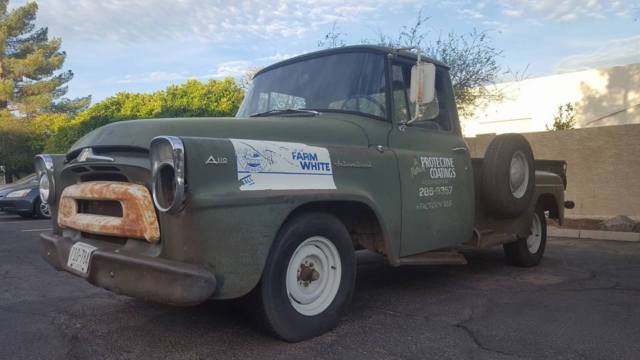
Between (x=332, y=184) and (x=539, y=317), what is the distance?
201 cm

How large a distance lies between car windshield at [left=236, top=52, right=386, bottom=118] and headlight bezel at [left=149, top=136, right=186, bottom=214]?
1.69m

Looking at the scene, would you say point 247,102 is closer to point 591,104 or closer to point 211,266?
point 211,266

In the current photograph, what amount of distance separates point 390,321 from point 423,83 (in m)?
1.89

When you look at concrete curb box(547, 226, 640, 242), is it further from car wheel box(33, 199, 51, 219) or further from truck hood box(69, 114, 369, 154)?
car wheel box(33, 199, 51, 219)

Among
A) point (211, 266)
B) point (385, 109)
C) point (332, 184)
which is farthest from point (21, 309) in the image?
point (385, 109)

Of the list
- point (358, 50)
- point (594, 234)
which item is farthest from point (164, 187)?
point (594, 234)

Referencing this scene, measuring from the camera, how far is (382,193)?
4156 mm

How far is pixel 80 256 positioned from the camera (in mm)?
3455

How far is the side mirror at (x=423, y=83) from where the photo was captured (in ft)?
14.3

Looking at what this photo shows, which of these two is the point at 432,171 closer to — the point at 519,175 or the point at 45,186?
the point at 519,175

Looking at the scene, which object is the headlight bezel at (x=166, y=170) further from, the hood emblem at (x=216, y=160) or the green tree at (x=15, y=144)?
the green tree at (x=15, y=144)

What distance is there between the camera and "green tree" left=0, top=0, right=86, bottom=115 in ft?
131

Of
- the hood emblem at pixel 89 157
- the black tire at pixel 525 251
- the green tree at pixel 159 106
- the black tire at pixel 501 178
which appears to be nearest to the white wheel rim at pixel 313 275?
the hood emblem at pixel 89 157

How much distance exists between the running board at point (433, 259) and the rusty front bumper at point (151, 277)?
1.84 metres
